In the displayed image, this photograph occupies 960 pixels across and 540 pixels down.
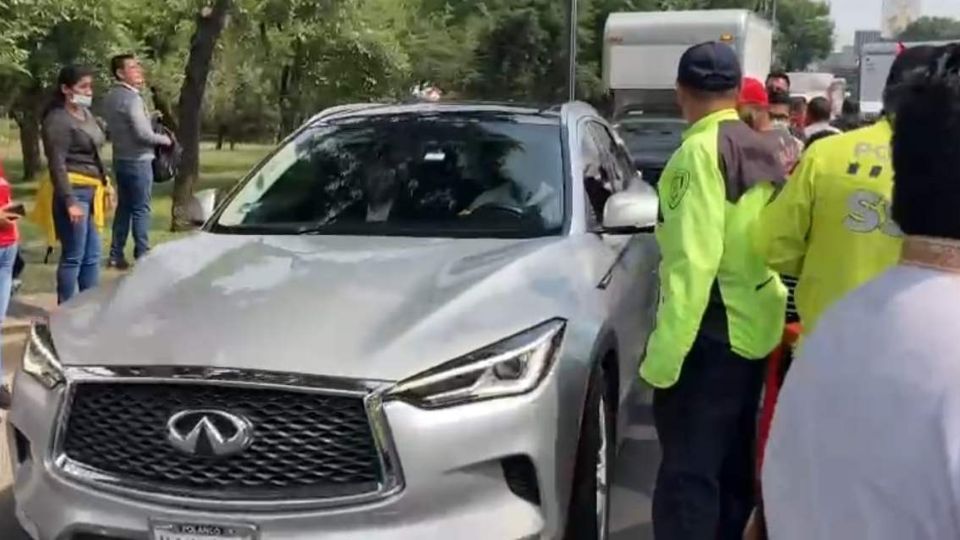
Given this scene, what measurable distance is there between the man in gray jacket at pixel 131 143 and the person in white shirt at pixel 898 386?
844 centimetres

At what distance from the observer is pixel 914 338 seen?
1.47 metres

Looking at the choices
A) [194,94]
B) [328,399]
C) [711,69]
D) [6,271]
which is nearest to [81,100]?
[6,271]

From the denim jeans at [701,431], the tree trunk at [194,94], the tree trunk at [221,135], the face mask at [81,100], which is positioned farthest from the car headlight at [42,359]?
the tree trunk at [221,135]

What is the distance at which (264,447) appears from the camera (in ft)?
12.0

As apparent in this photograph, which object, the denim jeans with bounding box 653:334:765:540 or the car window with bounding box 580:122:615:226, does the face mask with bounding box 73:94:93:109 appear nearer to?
the car window with bounding box 580:122:615:226

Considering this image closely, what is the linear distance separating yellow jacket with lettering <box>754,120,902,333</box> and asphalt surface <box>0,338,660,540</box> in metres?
1.76

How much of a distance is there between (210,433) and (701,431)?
4.83 ft

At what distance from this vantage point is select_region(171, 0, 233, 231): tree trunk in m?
13.4

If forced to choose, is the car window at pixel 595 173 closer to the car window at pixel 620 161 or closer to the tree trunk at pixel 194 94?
the car window at pixel 620 161

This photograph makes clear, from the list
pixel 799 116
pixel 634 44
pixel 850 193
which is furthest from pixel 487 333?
pixel 634 44

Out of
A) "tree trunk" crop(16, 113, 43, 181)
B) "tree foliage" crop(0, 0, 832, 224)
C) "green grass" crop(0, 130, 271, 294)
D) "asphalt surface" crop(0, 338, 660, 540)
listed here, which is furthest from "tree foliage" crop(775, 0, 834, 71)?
"asphalt surface" crop(0, 338, 660, 540)

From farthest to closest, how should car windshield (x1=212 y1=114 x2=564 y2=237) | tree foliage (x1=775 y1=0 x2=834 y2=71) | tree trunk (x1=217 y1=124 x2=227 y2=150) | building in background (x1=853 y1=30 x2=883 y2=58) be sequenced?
1. tree foliage (x1=775 y1=0 x2=834 y2=71)
2. tree trunk (x1=217 y1=124 x2=227 y2=150)
3. building in background (x1=853 y1=30 x2=883 y2=58)
4. car windshield (x1=212 y1=114 x2=564 y2=237)

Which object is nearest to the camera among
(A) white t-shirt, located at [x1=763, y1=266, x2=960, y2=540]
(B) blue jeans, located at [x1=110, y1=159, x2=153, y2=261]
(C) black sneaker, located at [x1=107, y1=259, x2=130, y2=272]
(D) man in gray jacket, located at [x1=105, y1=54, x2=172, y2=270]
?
(A) white t-shirt, located at [x1=763, y1=266, x2=960, y2=540]

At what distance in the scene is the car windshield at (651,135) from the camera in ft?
56.9
